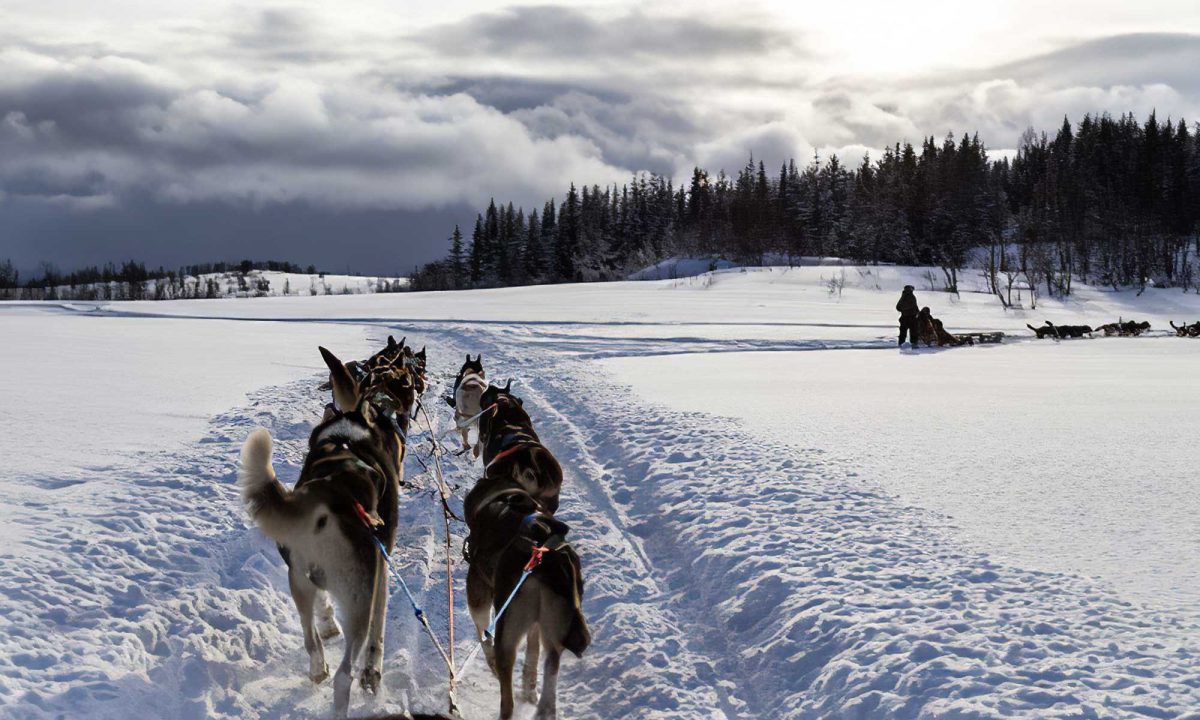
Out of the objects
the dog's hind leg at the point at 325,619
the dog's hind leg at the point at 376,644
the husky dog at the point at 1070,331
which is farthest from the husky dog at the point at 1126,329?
the dog's hind leg at the point at 376,644

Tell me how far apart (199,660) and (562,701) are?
1677 millimetres

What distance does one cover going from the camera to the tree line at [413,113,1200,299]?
209 feet

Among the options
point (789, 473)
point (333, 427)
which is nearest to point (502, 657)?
point (333, 427)

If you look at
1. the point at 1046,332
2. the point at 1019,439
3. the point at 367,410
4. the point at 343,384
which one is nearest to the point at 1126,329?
the point at 1046,332

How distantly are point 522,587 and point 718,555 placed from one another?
2.18 meters

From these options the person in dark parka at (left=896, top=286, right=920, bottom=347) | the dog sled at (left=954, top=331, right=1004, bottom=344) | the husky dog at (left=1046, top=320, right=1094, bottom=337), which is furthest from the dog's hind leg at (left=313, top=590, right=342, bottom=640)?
the husky dog at (left=1046, top=320, right=1094, bottom=337)

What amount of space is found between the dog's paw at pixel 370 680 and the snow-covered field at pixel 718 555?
0.06 meters

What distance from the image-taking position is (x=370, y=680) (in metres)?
3.62

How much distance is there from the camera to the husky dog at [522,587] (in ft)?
10.7

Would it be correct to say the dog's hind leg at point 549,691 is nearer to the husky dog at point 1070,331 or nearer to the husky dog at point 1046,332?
the husky dog at point 1046,332

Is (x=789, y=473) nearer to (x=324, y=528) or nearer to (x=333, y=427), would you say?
(x=333, y=427)

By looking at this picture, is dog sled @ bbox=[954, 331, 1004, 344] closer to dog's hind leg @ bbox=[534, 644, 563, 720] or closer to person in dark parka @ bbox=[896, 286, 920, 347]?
person in dark parka @ bbox=[896, 286, 920, 347]

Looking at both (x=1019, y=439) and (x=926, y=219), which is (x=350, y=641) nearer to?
(x=1019, y=439)

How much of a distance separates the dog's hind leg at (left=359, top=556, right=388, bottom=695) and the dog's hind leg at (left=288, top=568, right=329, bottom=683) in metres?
0.28
